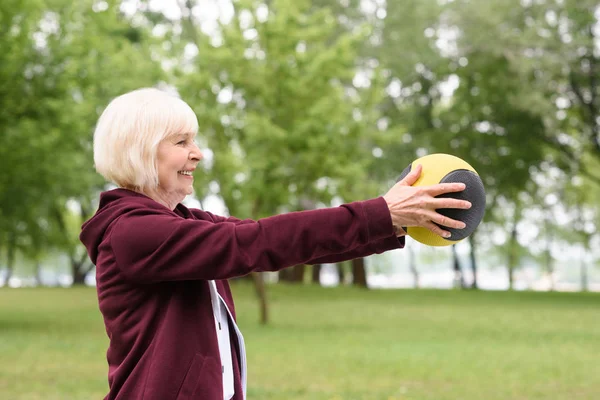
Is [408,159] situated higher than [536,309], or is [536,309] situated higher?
[408,159]

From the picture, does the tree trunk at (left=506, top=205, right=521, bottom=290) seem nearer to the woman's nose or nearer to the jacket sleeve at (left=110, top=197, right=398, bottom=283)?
the woman's nose

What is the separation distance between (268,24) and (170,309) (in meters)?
17.8

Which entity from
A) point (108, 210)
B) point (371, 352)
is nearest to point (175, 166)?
point (108, 210)

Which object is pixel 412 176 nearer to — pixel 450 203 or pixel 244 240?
pixel 450 203

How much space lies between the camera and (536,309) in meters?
27.4

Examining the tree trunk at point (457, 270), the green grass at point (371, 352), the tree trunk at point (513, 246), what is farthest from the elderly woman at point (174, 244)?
the tree trunk at point (457, 270)

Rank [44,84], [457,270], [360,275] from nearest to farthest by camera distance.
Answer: [44,84] < [360,275] < [457,270]

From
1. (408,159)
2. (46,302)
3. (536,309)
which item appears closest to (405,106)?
(408,159)

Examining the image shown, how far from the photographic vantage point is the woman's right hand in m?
2.60

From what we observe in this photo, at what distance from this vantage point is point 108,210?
Answer: 2732 mm

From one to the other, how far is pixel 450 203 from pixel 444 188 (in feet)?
0.18

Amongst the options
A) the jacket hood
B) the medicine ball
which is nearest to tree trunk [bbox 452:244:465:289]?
the medicine ball

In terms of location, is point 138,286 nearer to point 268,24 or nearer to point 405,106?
point 268,24

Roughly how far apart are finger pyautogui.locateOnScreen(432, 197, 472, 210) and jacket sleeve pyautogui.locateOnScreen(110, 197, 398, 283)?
0.18 metres
